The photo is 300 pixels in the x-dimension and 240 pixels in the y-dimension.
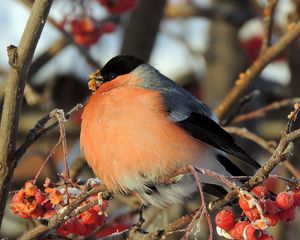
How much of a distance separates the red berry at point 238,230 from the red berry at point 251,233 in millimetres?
49

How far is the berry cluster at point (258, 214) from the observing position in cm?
152

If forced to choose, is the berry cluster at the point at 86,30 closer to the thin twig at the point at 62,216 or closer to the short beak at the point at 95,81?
the short beak at the point at 95,81

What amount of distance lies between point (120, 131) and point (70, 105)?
236 centimetres

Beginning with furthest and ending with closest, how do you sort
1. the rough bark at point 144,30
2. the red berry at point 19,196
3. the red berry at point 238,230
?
the rough bark at point 144,30
the red berry at point 19,196
the red berry at point 238,230

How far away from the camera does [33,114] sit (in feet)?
14.2

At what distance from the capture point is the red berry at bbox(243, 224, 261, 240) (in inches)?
61.1

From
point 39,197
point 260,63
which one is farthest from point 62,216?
point 260,63

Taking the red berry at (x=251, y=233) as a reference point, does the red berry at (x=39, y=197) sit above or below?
above

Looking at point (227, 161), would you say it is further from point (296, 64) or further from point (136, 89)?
point (296, 64)

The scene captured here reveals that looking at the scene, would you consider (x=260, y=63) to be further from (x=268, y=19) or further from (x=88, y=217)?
(x=88, y=217)

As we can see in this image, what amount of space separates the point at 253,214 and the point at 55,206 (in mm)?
592

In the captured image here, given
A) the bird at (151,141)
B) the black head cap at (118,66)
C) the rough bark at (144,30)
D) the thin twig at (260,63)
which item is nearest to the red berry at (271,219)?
the bird at (151,141)

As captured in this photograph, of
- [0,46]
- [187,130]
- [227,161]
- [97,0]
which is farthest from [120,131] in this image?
[0,46]

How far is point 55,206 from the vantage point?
1894mm
